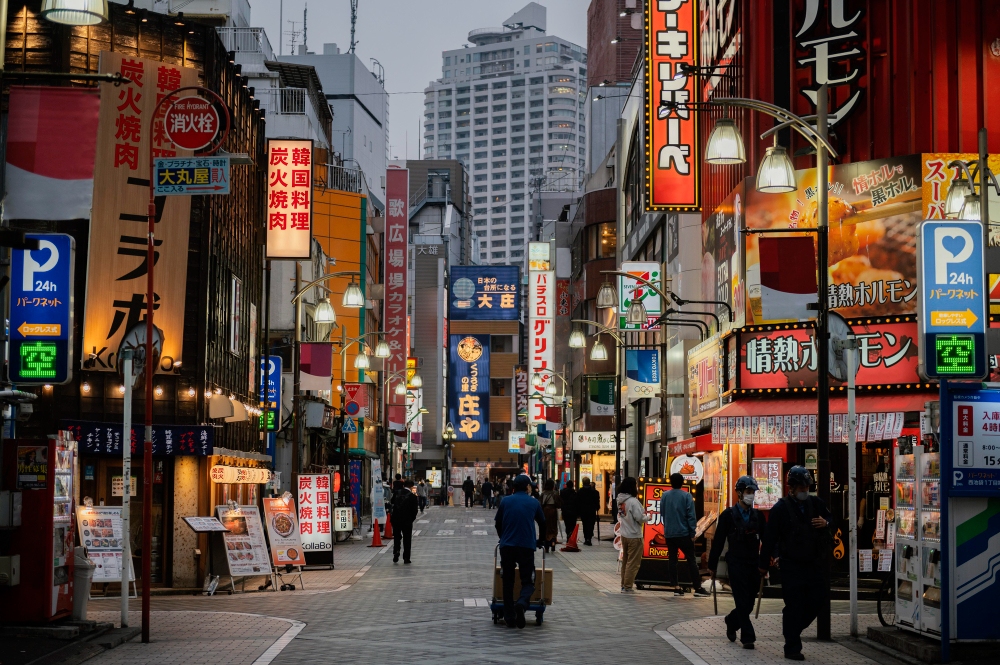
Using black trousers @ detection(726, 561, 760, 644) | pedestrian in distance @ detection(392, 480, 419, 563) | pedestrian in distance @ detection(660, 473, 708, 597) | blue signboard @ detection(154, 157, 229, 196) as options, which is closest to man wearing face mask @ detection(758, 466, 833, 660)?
black trousers @ detection(726, 561, 760, 644)

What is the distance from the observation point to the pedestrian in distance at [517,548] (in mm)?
15234

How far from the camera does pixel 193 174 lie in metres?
14.8

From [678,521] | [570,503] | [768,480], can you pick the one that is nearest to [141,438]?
[678,521]

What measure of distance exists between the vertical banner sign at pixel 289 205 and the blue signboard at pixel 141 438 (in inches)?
396

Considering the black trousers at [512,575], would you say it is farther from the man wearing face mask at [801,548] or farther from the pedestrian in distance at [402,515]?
the pedestrian in distance at [402,515]

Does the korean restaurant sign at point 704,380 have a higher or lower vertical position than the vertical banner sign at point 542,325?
lower

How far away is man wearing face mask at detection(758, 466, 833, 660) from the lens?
12750 mm

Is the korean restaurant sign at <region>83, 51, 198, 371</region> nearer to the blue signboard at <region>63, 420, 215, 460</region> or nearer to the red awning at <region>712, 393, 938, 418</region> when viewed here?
the blue signboard at <region>63, 420, 215, 460</region>

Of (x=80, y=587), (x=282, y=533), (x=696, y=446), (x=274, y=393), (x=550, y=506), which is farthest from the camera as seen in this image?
(x=274, y=393)

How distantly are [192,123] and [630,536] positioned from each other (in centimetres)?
951

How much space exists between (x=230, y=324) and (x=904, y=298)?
12.9 m

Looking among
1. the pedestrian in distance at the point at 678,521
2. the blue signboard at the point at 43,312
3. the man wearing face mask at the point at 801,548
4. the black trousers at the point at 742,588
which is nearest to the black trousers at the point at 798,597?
the man wearing face mask at the point at 801,548

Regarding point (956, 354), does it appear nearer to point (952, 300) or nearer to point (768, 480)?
point (952, 300)

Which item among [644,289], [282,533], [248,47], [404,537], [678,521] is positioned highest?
[248,47]
